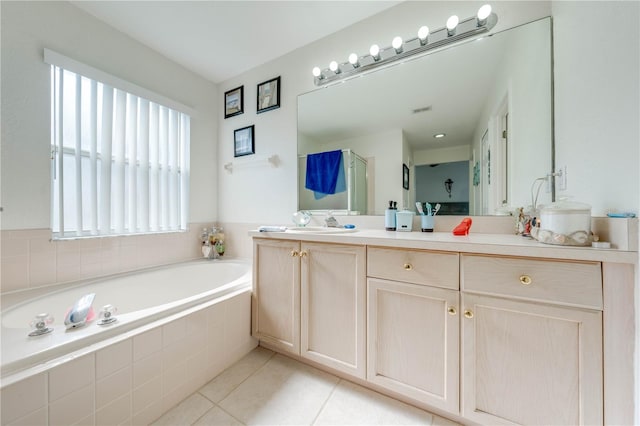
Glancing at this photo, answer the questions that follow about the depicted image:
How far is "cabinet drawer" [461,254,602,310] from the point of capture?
0.71 metres

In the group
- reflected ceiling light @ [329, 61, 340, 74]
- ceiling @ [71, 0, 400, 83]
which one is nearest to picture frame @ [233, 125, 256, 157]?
ceiling @ [71, 0, 400, 83]

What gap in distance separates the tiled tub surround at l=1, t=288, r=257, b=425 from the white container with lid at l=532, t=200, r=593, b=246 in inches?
62.1

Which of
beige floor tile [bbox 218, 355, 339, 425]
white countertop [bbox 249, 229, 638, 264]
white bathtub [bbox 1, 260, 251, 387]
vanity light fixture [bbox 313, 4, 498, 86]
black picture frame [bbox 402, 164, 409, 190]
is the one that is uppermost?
vanity light fixture [bbox 313, 4, 498, 86]

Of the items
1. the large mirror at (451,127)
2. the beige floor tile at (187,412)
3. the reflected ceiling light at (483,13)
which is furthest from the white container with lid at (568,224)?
the beige floor tile at (187,412)

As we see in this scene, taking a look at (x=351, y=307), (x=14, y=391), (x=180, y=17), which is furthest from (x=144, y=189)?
(x=351, y=307)

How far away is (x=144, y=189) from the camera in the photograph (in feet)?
6.01

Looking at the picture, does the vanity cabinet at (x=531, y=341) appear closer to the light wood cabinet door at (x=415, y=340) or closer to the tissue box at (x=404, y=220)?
the light wood cabinet door at (x=415, y=340)

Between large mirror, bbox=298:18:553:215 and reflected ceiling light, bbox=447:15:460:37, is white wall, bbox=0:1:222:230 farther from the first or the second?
reflected ceiling light, bbox=447:15:460:37

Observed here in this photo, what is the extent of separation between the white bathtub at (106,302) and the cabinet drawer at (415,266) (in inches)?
37.1

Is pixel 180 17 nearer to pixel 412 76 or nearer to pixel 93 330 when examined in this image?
pixel 412 76

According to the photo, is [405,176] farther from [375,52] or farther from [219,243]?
[219,243]

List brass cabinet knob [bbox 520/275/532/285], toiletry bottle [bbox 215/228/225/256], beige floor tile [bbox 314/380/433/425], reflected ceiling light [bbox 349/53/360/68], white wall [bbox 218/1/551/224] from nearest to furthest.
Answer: brass cabinet knob [bbox 520/275/532/285] < beige floor tile [bbox 314/380/433/425] < white wall [bbox 218/1/551/224] < reflected ceiling light [bbox 349/53/360/68] < toiletry bottle [bbox 215/228/225/256]

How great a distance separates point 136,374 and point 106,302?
2.84 ft

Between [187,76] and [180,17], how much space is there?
0.62 m
